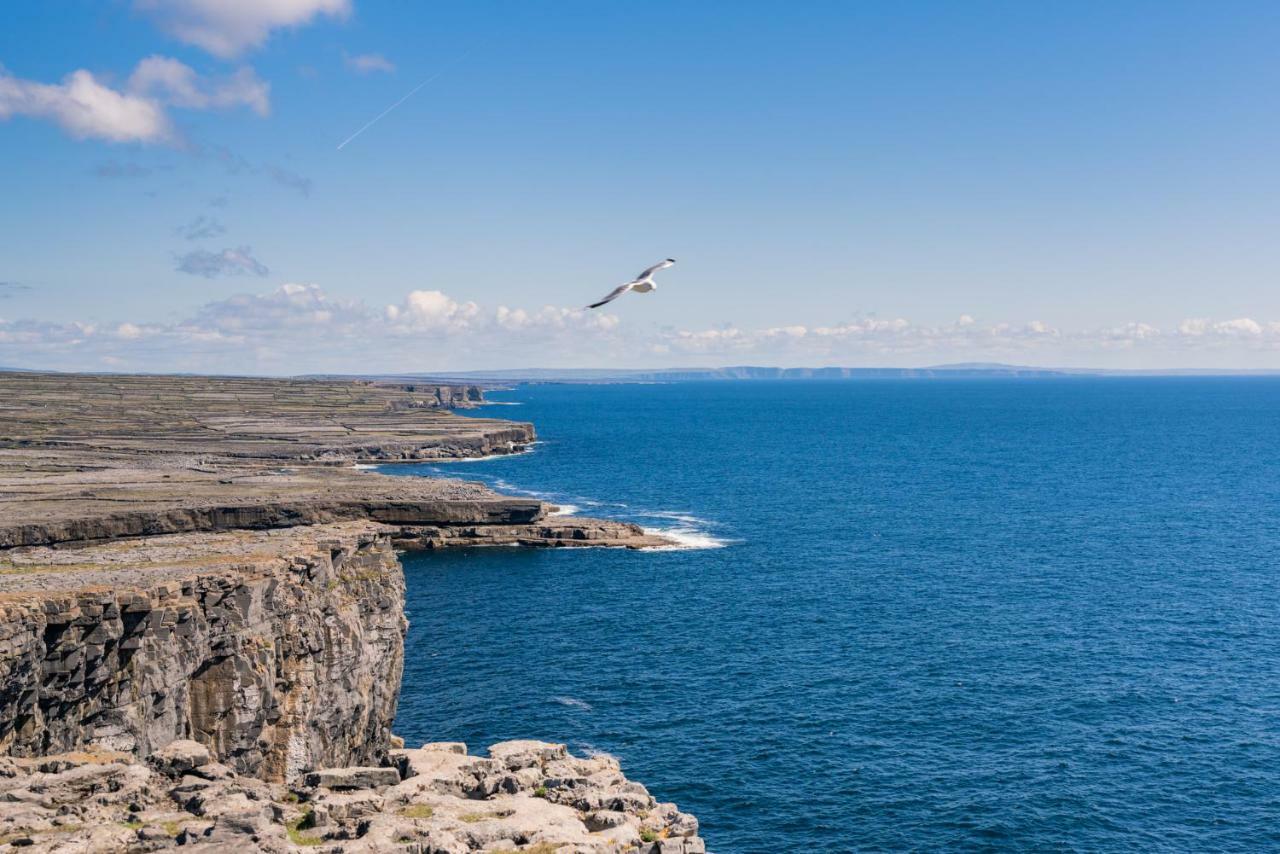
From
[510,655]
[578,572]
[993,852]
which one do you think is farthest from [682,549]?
[993,852]

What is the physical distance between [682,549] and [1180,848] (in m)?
81.1

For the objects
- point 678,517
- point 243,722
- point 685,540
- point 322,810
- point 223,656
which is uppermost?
point 223,656

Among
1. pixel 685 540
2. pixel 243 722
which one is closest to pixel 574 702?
pixel 243 722

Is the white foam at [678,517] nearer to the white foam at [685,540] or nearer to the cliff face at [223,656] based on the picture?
the white foam at [685,540]

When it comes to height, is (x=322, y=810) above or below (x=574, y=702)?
above

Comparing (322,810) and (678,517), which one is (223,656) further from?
(678,517)

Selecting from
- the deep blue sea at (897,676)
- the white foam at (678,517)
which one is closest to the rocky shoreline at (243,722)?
the deep blue sea at (897,676)

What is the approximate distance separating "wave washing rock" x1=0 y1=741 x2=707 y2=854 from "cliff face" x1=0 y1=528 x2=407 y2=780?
332cm

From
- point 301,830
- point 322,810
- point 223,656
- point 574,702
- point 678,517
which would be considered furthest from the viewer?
point 678,517

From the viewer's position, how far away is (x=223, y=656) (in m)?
56.0

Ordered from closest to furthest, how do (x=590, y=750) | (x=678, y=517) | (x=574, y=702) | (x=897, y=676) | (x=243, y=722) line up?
(x=243, y=722) → (x=590, y=750) → (x=574, y=702) → (x=897, y=676) → (x=678, y=517)

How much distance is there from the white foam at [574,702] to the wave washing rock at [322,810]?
22834 mm

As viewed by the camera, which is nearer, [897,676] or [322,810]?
[322,810]

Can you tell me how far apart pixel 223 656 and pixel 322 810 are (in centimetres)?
Answer: 1676
